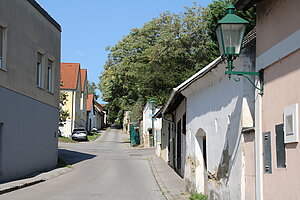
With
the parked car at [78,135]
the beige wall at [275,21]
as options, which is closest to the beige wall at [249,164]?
the beige wall at [275,21]

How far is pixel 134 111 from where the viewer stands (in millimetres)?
48000

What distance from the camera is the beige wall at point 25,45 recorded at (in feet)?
53.0

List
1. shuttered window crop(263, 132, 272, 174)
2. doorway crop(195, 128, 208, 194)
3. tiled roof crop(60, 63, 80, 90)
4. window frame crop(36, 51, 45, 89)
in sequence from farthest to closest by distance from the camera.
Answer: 1. tiled roof crop(60, 63, 80, 90)
2. window frame crop(36, 51, 45, 89)
3. doorway crop(195, 128, 208, 194)
4. shuttered window crop(263, 132, 272, 174)

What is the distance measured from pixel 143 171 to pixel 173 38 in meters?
20.6

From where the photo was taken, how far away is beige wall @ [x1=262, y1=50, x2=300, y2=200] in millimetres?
5641

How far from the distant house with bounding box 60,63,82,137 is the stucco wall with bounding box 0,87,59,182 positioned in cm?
2960

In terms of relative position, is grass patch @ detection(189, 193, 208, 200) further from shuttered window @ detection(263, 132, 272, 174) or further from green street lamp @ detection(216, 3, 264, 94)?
green street lamp @ detection(216, 3, 264, 94)

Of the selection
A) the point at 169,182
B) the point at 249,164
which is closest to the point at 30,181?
the point at 169,182

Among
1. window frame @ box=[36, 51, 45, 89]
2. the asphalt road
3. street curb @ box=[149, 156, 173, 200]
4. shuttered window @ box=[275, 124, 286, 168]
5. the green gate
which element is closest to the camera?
shuttered window @ box=[275, 124, 286, 168]

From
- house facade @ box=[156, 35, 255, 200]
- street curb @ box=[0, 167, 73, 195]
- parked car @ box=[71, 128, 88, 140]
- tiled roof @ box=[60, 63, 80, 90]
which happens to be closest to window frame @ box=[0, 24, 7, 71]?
street curb @ box=[0, 167, 73, 195]

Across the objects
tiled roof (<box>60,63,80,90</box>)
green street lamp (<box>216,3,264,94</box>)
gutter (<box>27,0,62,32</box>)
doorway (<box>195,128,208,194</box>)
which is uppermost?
tiled roof (<box>60,63,80,90</box>)

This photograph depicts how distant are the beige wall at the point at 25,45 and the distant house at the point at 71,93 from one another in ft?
99.0

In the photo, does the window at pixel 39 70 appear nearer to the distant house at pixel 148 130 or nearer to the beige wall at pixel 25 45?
the beige wall at pixel 25 45

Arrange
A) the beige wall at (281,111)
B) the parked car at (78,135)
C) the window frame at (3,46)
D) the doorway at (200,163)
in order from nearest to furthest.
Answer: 1. the beige wall at (281,111)
2. the doorway at (200,163)
3. the window frame at (3,46)
4. the parked car at (78,135)
